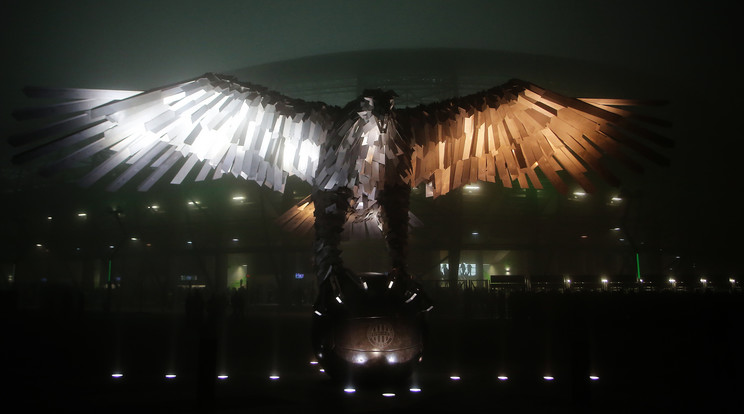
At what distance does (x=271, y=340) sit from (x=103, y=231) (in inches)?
1283

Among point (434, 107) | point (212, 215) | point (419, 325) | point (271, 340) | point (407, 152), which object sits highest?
point (212, 215)

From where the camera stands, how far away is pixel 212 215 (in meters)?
40.1

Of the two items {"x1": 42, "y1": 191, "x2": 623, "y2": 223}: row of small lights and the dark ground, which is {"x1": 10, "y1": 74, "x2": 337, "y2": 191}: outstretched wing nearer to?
the dark ground

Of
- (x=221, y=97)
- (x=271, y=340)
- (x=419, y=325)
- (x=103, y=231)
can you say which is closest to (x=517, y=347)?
(x=271, y=340)

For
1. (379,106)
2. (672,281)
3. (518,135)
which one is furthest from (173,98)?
(672,281)

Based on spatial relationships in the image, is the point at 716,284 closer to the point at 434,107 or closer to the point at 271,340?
the point at 271,340

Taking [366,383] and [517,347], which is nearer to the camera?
[366,383]

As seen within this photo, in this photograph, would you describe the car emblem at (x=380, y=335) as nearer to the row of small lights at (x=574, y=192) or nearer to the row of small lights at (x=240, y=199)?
the row of small lights at (x=574, y=192)

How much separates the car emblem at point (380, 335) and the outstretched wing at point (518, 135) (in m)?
2.16

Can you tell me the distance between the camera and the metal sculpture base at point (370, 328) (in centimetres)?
563

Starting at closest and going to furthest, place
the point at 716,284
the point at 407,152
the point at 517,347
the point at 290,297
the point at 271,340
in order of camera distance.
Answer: the point at 407,152, the point at 517,347, the point at 271,340, the point at 716,284, the point at 290,297

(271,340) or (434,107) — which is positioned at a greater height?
(434,107)

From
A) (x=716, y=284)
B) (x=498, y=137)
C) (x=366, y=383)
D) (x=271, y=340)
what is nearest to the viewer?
(x=366, y=383)

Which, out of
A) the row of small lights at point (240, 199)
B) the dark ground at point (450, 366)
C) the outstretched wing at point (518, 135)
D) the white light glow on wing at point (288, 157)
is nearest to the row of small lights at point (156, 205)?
the row of small lights at point (240, 199)
